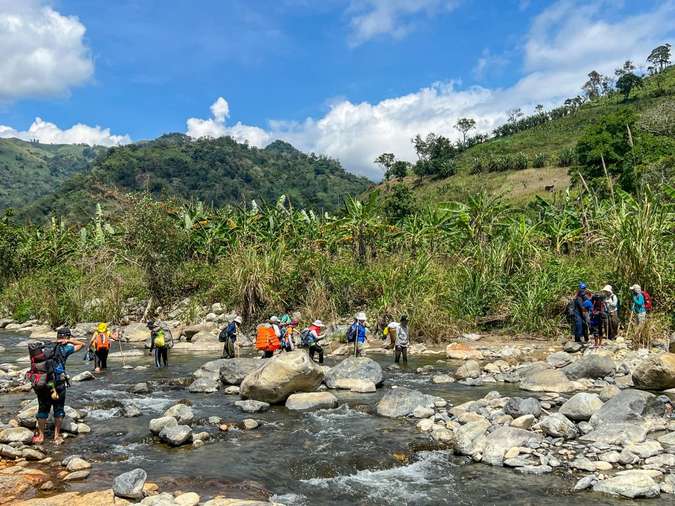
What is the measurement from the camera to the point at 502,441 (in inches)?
320

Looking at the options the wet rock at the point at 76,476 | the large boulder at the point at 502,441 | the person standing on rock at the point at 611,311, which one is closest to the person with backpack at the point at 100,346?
the wet rock at the point at 76,476

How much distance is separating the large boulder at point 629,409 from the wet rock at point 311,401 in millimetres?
4835

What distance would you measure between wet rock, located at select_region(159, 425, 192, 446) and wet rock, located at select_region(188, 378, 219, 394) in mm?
3592

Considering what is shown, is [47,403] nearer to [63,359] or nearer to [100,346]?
[63,359]

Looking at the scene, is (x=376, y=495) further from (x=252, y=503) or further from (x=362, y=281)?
(x=362, y=281)

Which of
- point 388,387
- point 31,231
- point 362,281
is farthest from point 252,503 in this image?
point 31,231

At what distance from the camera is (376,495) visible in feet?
23.2

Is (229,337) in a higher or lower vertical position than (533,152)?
lower

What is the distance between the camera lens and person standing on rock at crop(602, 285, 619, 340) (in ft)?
51.7

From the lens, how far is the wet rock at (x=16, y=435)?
28.3ft

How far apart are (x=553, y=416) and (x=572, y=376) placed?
4.10 m

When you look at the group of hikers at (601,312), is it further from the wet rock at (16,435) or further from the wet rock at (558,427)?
the wet rock at (16,435)

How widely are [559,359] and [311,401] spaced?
283 inches

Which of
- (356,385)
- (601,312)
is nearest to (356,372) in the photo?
(356,385)
